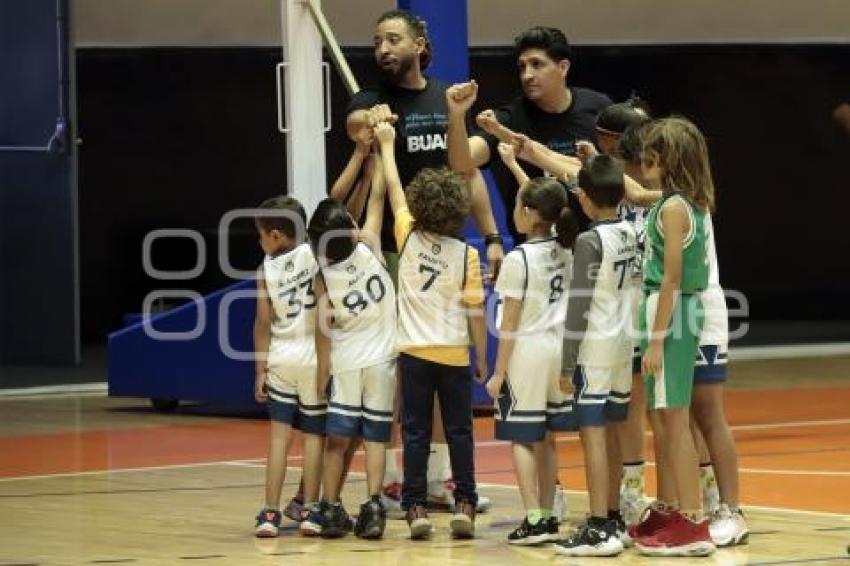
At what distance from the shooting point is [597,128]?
8.54 metres

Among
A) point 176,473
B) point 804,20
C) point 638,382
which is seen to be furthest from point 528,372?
point 804,20

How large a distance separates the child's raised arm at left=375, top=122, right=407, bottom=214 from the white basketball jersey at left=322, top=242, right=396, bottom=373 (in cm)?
28

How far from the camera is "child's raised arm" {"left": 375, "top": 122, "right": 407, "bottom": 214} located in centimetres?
841

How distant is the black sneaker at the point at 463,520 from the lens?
26.2ft

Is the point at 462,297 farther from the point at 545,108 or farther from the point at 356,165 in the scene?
the point at 545,108

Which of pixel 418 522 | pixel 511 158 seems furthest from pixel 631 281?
pixel 418 522

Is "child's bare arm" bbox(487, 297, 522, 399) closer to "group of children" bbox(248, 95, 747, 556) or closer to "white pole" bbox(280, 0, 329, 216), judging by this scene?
"group of children" bbox(248, 95, 747, 556)

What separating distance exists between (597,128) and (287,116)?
4633 mm

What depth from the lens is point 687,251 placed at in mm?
7605

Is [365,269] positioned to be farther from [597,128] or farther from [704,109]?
[704,109]

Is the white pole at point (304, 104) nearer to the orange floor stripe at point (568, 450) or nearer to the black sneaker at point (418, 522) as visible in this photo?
the orange floor stripe at point (568, 450)

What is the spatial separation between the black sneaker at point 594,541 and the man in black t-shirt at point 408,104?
1.53 metres

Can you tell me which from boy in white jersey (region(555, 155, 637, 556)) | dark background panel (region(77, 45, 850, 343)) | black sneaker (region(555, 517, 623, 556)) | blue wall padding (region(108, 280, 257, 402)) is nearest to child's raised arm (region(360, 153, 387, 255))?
boy in white jersey (region(555, 155, 637, 556))

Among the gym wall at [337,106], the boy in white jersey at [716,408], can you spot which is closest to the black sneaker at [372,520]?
the boy in white jersey at [716,408]
